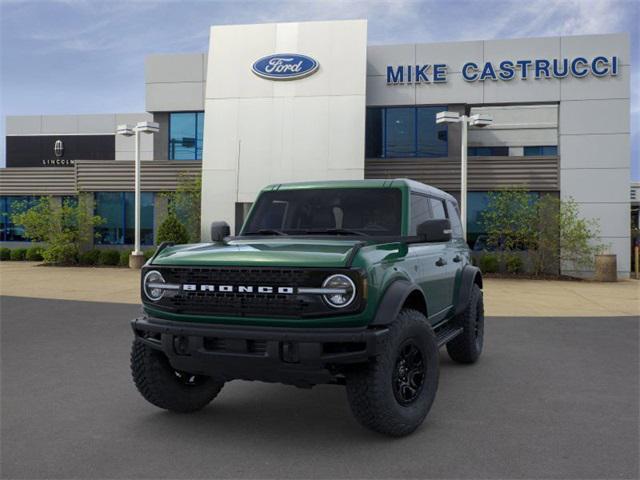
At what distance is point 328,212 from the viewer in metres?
5.20

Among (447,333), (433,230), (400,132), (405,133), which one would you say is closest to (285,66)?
(400,132)

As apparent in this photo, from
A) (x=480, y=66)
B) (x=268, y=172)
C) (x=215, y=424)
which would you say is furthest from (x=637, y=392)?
(x=480, y=66)

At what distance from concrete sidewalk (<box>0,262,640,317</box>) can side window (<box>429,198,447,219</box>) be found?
206 inches

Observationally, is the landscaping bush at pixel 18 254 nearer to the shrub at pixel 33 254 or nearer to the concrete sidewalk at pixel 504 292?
the shrub at pixel 33 254

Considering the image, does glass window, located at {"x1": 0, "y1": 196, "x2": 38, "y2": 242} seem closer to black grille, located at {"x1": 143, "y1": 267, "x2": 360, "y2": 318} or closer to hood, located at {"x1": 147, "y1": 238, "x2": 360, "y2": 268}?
hood, located at {"x1": 147, "y1": 238, "x2": 360, "y2": 268}

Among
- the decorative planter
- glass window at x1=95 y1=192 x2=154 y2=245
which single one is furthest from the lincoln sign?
glass window at x1=95 y1=192 x2=154 y2=245

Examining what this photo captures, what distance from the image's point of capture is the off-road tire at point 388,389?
12.4 feet

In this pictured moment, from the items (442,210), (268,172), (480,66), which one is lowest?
(442,210)

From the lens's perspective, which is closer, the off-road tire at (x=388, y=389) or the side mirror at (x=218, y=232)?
the off-road tire at (x=388, y=389)

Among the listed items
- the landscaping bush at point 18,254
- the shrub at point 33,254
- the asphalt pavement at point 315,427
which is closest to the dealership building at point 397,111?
the shrub at point 33,254

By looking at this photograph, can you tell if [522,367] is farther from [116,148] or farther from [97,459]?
[116,148]

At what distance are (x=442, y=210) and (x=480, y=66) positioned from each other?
1661 cm

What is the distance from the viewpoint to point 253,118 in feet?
68.3

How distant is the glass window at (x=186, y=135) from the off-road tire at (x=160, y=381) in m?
20.4
